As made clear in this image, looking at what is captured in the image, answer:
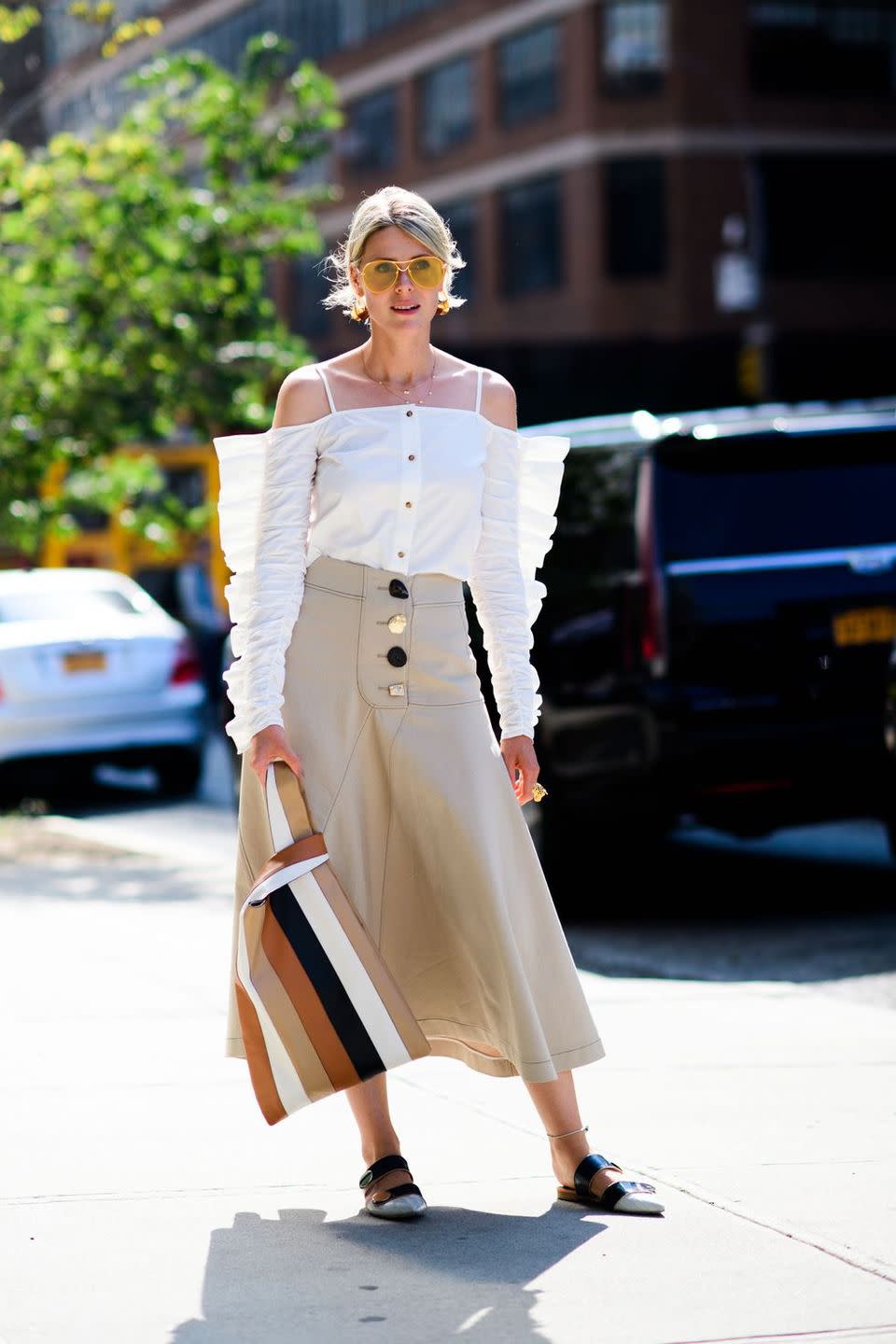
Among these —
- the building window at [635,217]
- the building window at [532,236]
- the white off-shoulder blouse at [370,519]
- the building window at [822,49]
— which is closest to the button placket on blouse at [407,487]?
the white off-shoulder blouse at [370,519]

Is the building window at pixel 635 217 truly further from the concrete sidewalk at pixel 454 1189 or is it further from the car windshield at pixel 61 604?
the concrete sidewalk at pixel 454 1189

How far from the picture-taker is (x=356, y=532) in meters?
4.50

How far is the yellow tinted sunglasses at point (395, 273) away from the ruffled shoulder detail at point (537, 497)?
45 centimetres

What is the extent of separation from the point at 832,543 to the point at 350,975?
4.95 metres

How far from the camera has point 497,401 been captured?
4.63 metres

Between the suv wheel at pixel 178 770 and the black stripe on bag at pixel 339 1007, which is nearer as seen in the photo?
the black stripe on bag at pixel 339 1007

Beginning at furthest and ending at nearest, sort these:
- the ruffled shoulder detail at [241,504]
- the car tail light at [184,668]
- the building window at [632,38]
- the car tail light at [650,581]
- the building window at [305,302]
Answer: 1. the building window at [305,302]
2. the building window at [632,38]
3. the car tail light at [184,668]
4. the car tail light at [650,581]
5. the ruffled shoulder detail at [241,504]

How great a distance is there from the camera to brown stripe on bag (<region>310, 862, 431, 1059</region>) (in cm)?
427

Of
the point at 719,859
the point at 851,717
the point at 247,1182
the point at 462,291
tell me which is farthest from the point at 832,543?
the point at 462,291

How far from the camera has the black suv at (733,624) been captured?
8633mm

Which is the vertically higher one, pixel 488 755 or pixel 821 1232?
pixel 488 755

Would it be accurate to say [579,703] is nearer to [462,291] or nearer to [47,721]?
[47,721]

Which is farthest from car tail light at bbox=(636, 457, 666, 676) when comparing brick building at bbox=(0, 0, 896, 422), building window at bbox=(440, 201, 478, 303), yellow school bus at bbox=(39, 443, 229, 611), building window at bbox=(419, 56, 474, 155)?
building window at bbox=(419, 56, 474, 155)

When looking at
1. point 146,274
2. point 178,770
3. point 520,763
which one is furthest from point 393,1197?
point 178,770
